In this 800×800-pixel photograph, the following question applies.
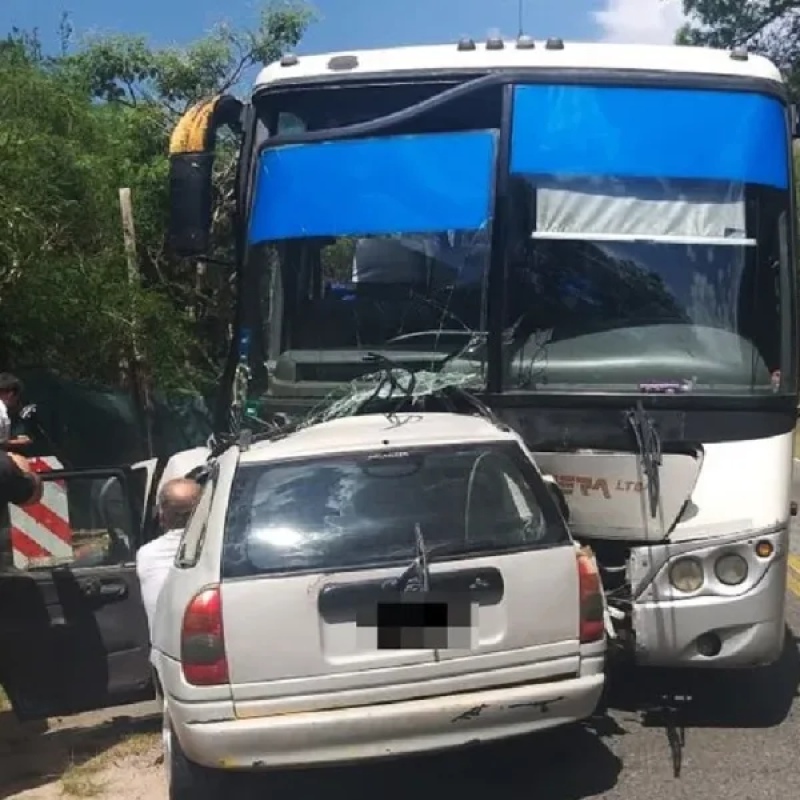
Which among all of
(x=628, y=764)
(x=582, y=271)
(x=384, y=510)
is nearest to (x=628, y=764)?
(x=628, y=764)

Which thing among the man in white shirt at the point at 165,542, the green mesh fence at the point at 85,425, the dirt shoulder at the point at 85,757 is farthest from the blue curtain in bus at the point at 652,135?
the green mesh fence at the point at 85,425

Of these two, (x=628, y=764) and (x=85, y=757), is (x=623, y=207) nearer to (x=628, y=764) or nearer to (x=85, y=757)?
(x=628, y=764)

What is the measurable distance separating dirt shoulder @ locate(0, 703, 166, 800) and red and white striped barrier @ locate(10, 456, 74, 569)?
1.06 meters

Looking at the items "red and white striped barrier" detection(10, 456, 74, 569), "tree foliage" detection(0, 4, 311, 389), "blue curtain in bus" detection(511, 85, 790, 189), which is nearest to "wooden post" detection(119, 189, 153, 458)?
"tree foliage" detection(0, 4, 311, 389)

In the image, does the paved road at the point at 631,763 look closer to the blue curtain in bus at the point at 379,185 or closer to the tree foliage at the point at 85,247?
the blue curtain in bus at the point at 379,185

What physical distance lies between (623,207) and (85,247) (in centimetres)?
829

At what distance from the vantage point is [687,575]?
5.70 metres

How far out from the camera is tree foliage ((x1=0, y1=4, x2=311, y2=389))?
1161 cm

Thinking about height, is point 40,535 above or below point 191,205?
below

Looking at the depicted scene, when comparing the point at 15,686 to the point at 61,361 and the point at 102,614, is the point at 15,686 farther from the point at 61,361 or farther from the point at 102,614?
the point at 61,361

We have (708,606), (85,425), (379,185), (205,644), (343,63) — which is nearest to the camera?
(205,644)

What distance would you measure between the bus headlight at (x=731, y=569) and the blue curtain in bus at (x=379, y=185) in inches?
78.8

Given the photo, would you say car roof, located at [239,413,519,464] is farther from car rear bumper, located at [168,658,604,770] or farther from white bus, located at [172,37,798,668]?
car rear bumper, located at [168,658,604,770]

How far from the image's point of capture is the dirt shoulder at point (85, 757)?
5.70 metres
